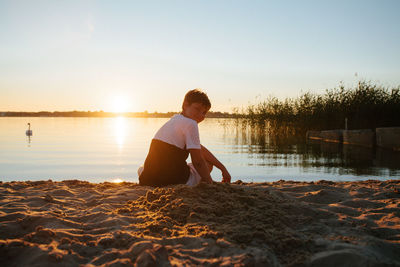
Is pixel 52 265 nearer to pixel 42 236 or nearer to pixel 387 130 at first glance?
pixel 42 236

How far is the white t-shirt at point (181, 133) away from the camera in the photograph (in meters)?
3.52

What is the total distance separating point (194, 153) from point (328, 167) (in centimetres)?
494

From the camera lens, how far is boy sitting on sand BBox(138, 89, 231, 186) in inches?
140

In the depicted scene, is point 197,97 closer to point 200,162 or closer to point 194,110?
point 194,110

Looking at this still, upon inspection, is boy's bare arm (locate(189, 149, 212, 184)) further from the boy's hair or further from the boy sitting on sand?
the boy's hair

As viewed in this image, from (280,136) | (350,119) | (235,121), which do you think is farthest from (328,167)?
(235,121)

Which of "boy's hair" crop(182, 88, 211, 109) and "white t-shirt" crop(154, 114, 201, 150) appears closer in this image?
"white t-shirt" crop(154, 114, 201, 150)

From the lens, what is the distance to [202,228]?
99.3 inches

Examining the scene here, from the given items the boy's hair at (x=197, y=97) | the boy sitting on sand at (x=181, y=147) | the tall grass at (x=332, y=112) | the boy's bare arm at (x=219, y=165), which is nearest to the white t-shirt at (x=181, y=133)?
the boy sitting on sand at (x=181, y=147)

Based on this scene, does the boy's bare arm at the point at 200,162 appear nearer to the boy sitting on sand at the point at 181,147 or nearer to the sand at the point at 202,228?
the boy sitting on sand at the point at 181,147

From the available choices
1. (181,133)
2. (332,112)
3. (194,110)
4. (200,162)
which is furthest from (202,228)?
(332,112)

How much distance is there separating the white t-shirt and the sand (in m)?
0.50

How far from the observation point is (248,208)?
9.80ft

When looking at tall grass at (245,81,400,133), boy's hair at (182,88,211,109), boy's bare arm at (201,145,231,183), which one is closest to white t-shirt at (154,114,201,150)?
boy's hair at (182,88,211,109)
